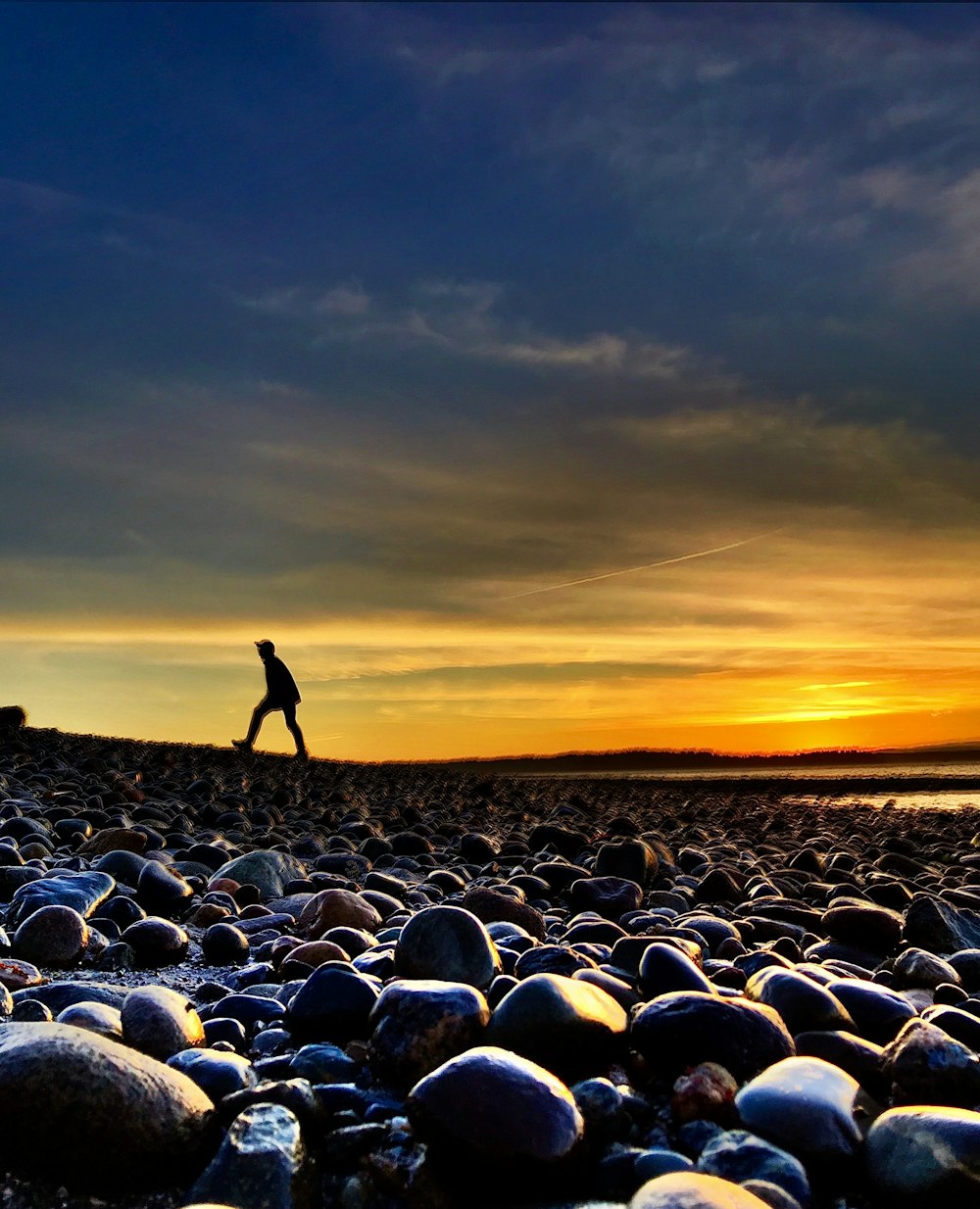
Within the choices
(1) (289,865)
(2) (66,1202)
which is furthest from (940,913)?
(2) (66,1202)

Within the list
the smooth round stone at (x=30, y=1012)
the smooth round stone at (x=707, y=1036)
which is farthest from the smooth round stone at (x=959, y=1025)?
the smooth round stone at (x=30, y=1012)

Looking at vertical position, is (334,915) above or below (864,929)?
above

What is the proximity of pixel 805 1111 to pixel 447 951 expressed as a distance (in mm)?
1204

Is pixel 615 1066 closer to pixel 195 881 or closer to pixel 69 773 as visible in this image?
pixel 195 881

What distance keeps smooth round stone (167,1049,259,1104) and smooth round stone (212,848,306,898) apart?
275cm

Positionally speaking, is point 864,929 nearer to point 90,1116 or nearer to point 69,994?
point 69,994

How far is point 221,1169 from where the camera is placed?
204 cm

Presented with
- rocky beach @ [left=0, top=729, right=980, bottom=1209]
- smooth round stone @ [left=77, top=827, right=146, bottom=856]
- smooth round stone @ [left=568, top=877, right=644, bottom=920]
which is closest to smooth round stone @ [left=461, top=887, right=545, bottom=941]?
rocky beach @ [left=0, top=729, right=980, bottom=1209]

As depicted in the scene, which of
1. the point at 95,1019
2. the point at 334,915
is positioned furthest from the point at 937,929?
the point at 95,1019

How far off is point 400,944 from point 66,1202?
1.24m

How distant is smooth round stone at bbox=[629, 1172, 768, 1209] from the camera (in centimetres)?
177

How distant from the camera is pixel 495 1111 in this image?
6.83 ft

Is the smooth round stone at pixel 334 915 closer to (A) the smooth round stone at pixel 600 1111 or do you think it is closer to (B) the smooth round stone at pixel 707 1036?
(B) the smooth round stone at pixel 707 1036

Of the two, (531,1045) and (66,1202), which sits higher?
(531,1045)
